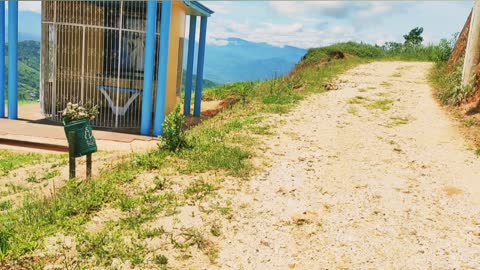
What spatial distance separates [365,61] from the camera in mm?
21484

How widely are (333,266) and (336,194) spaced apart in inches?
63.7

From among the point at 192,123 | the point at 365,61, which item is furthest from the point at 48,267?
the point at 365,61

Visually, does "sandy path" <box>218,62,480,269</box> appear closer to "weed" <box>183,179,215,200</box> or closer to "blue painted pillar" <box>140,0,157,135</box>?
"weed" <box>183,179,215,200</box>

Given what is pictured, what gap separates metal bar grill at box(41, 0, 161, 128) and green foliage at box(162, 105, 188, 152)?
4612 millimetres

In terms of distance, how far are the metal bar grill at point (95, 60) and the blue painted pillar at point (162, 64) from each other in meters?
0.66

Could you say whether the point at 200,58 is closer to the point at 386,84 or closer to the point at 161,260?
the point at 386,84

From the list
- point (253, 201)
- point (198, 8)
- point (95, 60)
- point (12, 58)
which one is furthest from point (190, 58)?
point (253, 201)

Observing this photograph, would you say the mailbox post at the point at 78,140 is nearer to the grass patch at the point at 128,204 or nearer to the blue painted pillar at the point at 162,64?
the grass patch at the point at 128,204

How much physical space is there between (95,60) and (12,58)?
2.53 meters

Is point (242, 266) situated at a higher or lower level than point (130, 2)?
lower

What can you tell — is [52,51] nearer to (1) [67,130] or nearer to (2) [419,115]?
(1) [67,130]

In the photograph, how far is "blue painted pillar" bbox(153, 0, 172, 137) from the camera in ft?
33.0

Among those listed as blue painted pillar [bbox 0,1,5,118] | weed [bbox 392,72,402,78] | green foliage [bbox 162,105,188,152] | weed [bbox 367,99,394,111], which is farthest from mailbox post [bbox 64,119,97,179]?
weed [bbox 392,72,402,78]

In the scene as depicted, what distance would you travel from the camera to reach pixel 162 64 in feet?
33.8
